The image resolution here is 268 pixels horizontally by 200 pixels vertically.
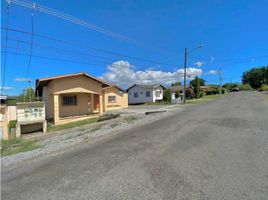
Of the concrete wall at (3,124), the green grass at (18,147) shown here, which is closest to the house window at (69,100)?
the concrete wall at (3,124)

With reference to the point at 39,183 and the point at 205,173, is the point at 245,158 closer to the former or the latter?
the point at 205,173

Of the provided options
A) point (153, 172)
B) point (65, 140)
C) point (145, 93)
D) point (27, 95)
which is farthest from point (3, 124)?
point (145, 93)

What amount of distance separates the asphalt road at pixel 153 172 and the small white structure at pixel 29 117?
954cm

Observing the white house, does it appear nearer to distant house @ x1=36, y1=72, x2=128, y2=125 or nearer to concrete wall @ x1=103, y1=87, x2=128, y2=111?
concrete wall @ x1=103, y1=87, x2=128, y2=111

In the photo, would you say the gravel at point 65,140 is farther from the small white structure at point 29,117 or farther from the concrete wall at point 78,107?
the concrete wall at point 78,107

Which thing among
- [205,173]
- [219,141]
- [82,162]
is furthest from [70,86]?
[205,173]

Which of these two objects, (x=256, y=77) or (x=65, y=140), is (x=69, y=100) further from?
(x=256, y=77)

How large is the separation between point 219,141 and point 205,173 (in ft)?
8.60

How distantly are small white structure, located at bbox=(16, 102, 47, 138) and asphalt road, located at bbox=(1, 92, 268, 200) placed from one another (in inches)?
375

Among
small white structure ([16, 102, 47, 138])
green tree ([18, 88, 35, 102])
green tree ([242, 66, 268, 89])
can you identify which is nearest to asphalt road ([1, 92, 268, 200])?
small white structure ([16, 102, 47, 138])

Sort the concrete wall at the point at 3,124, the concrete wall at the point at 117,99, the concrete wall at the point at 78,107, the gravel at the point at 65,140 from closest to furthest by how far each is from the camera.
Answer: the gravel at the point at 65,140 → the concrete wall at the point at 3,124 → the concrete wall at the point at 78,107 → the concrete wall at the point at 117,99

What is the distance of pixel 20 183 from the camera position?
3.96 meters

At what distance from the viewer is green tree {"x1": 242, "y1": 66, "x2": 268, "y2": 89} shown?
72850 millimetres

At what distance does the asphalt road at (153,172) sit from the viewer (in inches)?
121
